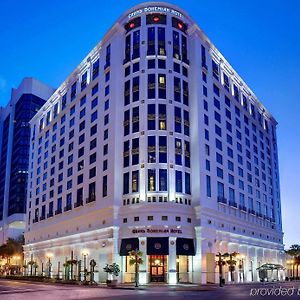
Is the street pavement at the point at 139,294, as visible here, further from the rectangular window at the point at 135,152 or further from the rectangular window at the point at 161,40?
the rectangular window at the point at 161,40

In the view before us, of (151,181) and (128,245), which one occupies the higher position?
(151,181)

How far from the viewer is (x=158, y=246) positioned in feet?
218

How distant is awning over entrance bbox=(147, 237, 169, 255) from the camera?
66.1 meters

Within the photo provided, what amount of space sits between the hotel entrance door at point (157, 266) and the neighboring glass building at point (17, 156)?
111 metres

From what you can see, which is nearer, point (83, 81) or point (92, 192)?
point (92, 192)

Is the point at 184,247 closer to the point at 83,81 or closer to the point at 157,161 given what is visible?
the point at 157,161

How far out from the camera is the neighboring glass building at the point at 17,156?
171 m

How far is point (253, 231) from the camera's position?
91.3 meters

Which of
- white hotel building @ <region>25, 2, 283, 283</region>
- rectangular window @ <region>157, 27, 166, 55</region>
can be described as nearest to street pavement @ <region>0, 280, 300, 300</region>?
white hotel building @ <region>25, 2, 283, 283</region>

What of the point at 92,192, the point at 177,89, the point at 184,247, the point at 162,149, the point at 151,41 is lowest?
the point at 184,247

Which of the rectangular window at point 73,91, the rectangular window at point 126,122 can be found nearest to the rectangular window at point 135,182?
the rectangular window at point 126,122

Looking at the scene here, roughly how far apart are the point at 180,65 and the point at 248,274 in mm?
43570

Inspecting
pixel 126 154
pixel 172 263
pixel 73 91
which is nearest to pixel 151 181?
pixel 126 154

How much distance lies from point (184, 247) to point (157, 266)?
5.19 meters
